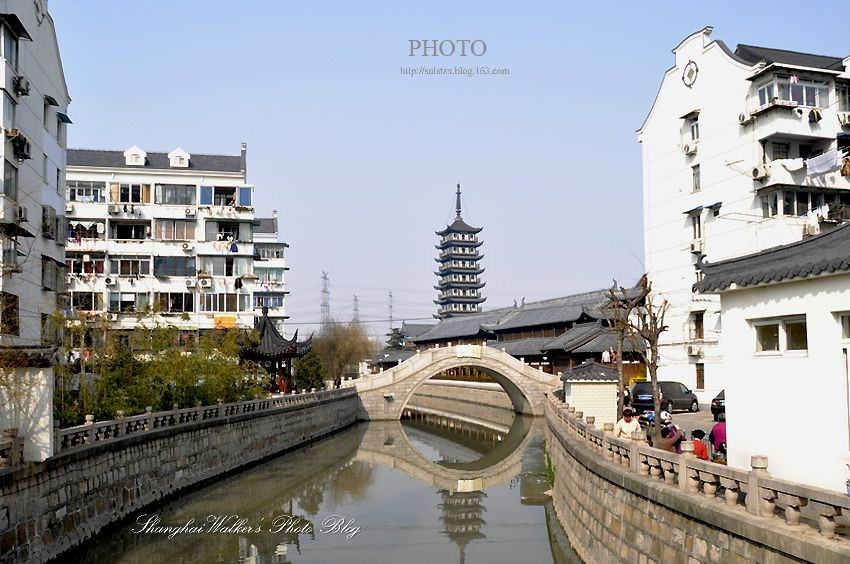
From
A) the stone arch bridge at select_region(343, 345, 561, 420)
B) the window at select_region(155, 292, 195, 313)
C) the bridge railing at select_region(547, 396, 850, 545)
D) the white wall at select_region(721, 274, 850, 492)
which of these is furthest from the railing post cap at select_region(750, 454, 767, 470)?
the stone arch bridge at select_region(343, 345, 561, 420)

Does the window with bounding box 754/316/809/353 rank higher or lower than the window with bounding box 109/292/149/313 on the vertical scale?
lower

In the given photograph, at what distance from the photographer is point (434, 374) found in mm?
46969

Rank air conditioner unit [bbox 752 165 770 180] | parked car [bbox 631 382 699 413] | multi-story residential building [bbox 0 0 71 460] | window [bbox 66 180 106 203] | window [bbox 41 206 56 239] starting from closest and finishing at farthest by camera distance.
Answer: multi-story residential building [bbox 0 0 71 460] < window [bbox 41 206 56 239] < air conditioner unit [bbox 752 165 770 180] < parked car [bbox 631 382 699 413] < window [bbox 66 180 106 203]

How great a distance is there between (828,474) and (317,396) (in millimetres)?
31429

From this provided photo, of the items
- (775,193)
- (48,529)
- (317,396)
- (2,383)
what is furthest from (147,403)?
(775,193)

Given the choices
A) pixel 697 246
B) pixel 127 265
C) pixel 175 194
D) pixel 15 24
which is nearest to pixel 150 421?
pixel 15 24

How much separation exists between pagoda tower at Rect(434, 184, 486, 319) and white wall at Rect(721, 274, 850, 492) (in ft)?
299

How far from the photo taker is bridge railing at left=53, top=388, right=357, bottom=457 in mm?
15820

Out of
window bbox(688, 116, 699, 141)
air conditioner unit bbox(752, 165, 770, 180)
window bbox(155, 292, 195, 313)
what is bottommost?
window bbox(155, 292, 195, 313)

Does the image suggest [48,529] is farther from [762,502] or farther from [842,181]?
[842,181]

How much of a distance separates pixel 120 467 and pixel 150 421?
2710 mm

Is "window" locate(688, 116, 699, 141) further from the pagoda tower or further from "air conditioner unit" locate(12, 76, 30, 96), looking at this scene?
the pagoda tower

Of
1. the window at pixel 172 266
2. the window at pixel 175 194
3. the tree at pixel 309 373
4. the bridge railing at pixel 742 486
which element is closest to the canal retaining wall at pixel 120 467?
the bridge railing at pixel 742 486

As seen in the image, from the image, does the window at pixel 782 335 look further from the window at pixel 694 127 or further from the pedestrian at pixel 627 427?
the window at pixel 694 127
